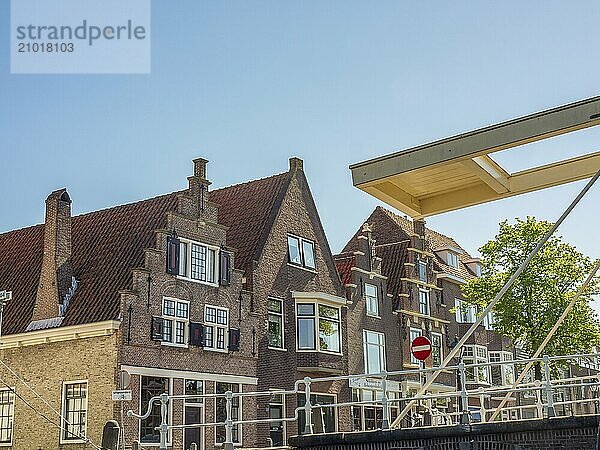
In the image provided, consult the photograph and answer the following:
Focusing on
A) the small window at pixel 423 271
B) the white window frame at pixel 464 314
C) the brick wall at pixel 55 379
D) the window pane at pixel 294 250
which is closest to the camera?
the brick wall at pixel 55 379

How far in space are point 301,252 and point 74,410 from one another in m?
11.8

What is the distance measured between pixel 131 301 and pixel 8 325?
5700mm

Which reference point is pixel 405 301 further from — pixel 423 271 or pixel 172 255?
pixel 172 255

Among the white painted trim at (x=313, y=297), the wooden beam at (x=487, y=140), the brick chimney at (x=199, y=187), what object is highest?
the brick chimney at (x=199, y=187)

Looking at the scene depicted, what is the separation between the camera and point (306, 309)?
109 feet

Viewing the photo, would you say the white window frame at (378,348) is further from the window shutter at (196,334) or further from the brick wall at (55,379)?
the brick wall at (55,379)

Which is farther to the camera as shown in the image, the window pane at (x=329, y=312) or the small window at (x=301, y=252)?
the small window at (x=301, y=252)

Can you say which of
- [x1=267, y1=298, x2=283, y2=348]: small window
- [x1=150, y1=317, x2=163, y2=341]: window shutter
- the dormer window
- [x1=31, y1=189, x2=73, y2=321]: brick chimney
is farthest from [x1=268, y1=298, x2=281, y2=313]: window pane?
the dormer window

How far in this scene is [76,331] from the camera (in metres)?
26.1

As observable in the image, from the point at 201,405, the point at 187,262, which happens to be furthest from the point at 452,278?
the point at 201,405

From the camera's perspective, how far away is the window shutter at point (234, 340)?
29203 mm

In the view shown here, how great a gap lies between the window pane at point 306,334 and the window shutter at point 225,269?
14.4 ft

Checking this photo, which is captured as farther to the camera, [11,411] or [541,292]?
[541,292]

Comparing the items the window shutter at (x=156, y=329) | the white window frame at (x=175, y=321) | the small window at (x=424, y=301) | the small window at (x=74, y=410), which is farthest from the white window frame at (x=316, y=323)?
the small window at (x=74, y=410)
